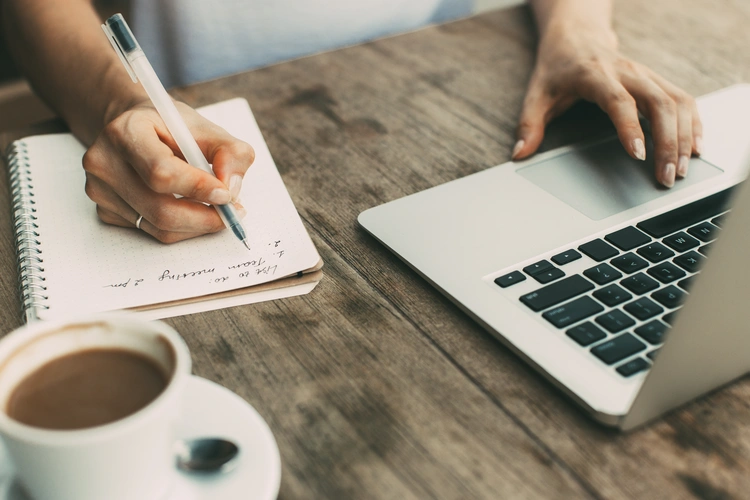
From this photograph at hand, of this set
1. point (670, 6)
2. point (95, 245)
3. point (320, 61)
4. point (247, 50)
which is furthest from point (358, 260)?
point (670, 6)

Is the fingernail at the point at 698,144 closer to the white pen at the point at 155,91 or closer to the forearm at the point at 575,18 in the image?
the forearm at the point at 575,18

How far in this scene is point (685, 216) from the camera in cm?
57

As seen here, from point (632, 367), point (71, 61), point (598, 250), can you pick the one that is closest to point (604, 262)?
point (598, 250)

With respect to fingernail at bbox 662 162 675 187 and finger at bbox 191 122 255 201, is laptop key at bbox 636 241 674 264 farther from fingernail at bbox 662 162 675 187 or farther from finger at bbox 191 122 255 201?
finger at bbox 191 122 255 201

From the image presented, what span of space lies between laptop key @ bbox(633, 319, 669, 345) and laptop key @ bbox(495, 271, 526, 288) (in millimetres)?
92

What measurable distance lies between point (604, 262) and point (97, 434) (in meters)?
0.38

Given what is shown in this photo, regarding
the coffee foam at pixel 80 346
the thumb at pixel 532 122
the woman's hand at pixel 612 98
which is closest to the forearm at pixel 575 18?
the woman's hand at pixel 612 98

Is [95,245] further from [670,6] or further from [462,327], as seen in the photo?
[670,6]

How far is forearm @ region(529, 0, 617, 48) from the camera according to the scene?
0.84 metres

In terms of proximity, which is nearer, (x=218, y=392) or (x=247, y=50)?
(x=218, y=392)

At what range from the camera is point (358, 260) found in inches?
22.1

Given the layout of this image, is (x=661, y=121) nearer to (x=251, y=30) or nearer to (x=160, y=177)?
(x=160, y=177)

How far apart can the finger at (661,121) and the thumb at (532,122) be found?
9 centimetres

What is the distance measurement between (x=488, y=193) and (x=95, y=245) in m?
0.35
